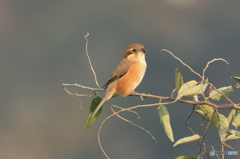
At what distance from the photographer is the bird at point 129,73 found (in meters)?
2.88

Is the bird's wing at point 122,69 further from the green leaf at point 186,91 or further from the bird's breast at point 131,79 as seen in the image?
the green leaf at point 186,91

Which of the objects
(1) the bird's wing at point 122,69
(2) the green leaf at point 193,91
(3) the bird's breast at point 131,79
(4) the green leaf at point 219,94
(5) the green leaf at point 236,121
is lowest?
(5) the green leaf at point 236,121

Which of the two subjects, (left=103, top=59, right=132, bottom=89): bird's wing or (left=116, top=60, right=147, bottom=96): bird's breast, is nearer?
(left=116, top=60, right=147, bottom=96): bird's breast

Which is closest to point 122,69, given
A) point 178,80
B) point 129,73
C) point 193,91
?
point 129,73

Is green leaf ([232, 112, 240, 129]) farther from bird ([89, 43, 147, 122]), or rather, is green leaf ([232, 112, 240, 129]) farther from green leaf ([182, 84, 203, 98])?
bird ([89, 43, 147, 122])

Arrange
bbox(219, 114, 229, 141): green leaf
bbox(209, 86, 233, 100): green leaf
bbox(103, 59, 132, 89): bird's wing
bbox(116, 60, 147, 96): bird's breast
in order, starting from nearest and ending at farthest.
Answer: bbox(219, 114, 229, 141): green leaf, bbox(209, 86, 233, 100): green leaf, bbox(116, 60, 147, 96): bird's breast, bbox(103, 59, 132, 89): bird's wing

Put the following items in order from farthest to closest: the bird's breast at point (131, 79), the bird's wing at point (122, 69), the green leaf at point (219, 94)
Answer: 1. the bird's wing at point (122, 69)
2. the bird's breast at point (131, 79)
3. the green leaf at point (219, 94)

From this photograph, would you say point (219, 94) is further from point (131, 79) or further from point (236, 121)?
point (131, 79)

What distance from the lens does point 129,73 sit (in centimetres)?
306

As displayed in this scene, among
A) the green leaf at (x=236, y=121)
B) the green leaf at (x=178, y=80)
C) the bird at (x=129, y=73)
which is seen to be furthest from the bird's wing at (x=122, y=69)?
the green leaf at (x=236, y=121)

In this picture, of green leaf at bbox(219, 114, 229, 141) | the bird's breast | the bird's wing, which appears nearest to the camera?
green leaf at bbox(219, 114, 229, 141)

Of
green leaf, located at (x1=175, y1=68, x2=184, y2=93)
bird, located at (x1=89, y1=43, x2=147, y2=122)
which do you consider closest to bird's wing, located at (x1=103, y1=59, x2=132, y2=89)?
bird, located at (x1=89, y1=43, x2=147, y2=122)

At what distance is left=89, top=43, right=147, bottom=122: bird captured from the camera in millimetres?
2883

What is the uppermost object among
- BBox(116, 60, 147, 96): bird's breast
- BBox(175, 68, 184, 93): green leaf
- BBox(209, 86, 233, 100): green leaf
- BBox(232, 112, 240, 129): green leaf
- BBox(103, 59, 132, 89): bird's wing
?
BBox(103, 59, 132, 89): bird's wing
